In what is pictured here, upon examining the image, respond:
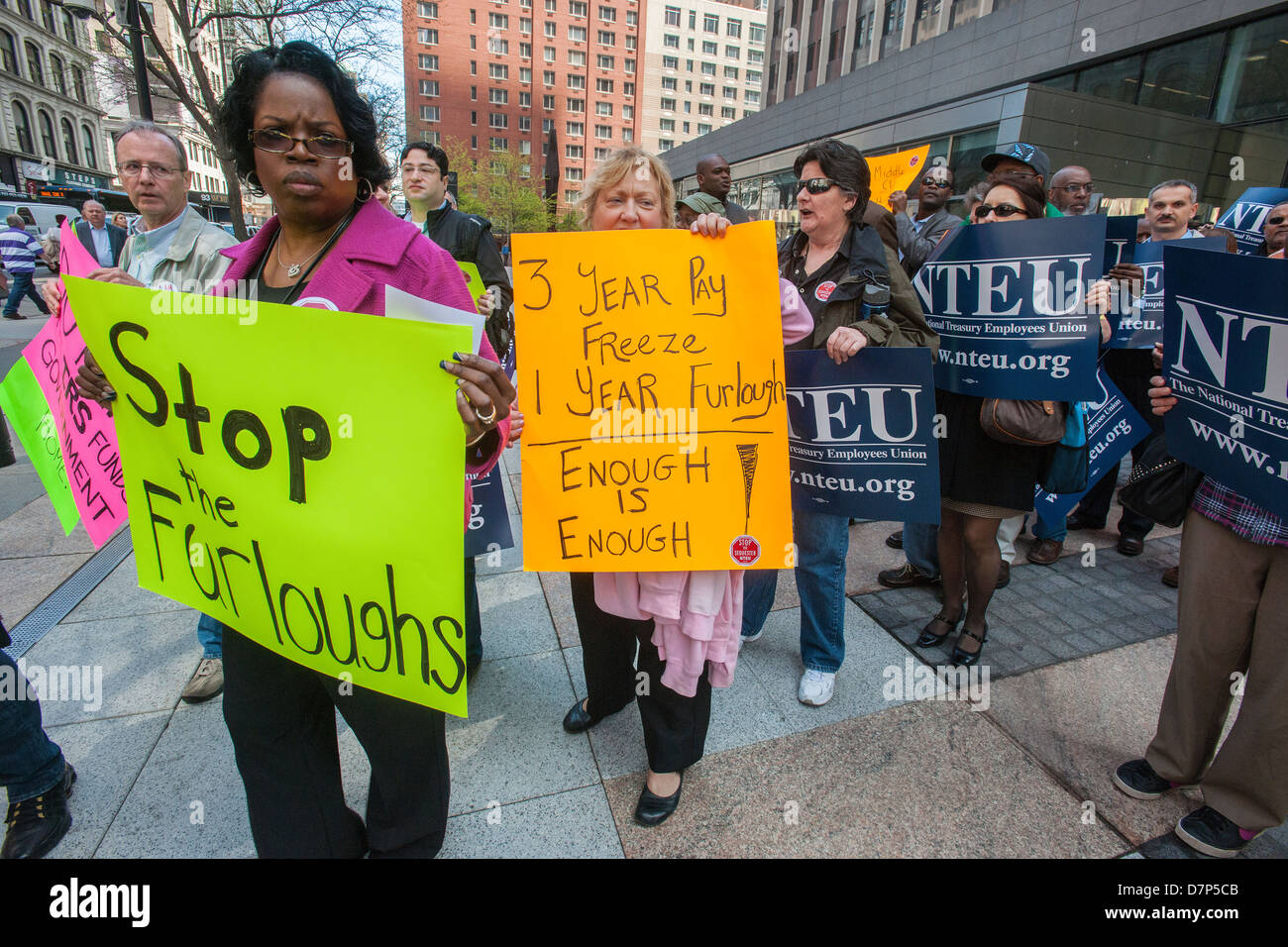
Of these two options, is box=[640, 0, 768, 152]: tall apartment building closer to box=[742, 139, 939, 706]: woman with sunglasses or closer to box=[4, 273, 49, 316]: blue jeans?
box=[4, 273, 49, 316]: blue jeans

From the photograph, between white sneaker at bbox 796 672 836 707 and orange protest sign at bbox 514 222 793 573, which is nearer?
orange protest sign at bbox 514 222 793 573

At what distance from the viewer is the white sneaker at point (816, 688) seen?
266 cm

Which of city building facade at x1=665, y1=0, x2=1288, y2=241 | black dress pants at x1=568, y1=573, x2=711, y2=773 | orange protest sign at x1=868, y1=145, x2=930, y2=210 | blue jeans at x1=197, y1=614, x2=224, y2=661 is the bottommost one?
blue jeans at x1=197, y1=614, x2=224, y2=661

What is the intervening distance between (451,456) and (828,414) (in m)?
1.48

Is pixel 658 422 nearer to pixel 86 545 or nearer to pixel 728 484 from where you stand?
pixel 728 484

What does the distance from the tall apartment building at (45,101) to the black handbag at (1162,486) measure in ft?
148

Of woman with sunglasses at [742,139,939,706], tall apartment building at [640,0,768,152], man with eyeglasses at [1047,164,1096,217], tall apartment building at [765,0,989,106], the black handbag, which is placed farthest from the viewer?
tall apartment building at [640,0,768,152]

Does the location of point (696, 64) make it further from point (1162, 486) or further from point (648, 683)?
point (648, 683)

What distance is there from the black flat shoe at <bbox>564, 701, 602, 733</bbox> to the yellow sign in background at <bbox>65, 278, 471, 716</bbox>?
1.18 meters

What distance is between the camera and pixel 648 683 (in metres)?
2.09

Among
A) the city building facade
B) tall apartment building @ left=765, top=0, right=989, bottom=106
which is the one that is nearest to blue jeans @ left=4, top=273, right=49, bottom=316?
the city building facade

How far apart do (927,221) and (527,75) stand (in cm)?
8347

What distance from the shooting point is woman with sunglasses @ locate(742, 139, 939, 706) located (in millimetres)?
2402

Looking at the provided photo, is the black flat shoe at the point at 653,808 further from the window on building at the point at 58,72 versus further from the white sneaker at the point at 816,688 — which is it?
the window on building at the point at 58,72
